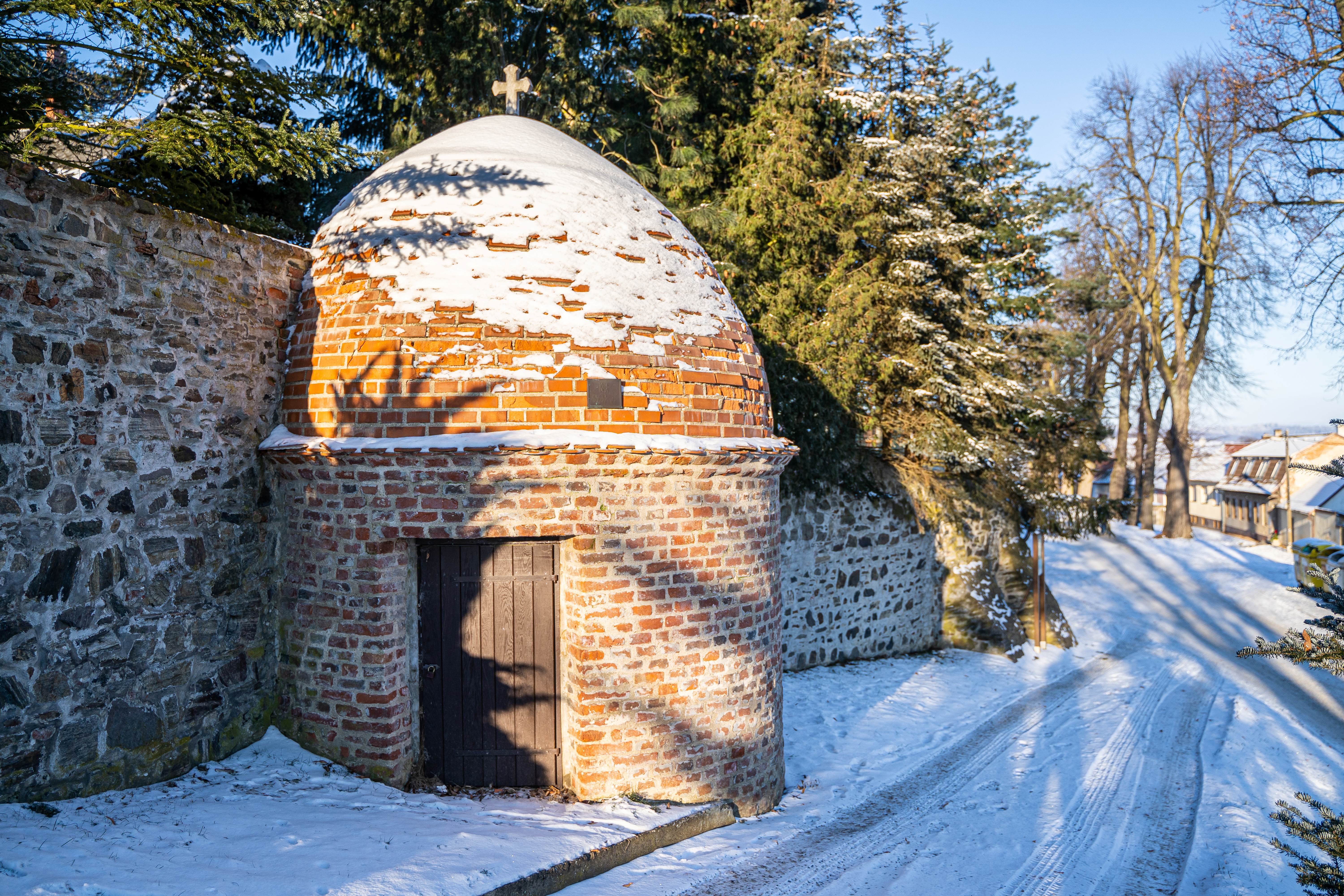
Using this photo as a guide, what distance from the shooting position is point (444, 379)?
4906 millimetres

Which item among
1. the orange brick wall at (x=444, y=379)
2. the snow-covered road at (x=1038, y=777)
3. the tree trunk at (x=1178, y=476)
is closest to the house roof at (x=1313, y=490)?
the tree trunk at (x=1178, y=476)

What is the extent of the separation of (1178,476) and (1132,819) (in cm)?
2168

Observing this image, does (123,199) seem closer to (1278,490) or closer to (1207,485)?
(1278,490)

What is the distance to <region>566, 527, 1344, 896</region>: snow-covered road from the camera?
5168mm

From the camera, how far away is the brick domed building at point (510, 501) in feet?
16.2

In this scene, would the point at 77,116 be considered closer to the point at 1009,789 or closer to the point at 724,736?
the point at 724,736

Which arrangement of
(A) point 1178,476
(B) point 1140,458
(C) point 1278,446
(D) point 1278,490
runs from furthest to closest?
(C) point 1278,446 < (D) point 1278,490 < (B) point 1140,458 < (A) point 1178,476

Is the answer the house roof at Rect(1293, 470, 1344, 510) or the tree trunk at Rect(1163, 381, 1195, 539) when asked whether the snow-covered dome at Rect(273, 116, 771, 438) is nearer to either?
the tree trunk at Rect(1163, 381, 1195, 539)

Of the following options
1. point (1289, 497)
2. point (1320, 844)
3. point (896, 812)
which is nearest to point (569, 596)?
point (896, 812)

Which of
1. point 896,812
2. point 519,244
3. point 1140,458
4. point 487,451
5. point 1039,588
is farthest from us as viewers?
point 1140,458

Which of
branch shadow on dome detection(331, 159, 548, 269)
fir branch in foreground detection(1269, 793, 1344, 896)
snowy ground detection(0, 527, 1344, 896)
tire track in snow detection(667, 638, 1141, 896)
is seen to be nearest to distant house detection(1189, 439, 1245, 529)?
snowy ground detection(0, 527, 1344, 896)

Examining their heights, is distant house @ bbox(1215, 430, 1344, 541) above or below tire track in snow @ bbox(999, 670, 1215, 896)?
above

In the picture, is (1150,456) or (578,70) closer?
(578,70)

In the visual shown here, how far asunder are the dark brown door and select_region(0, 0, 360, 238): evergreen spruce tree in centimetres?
389
